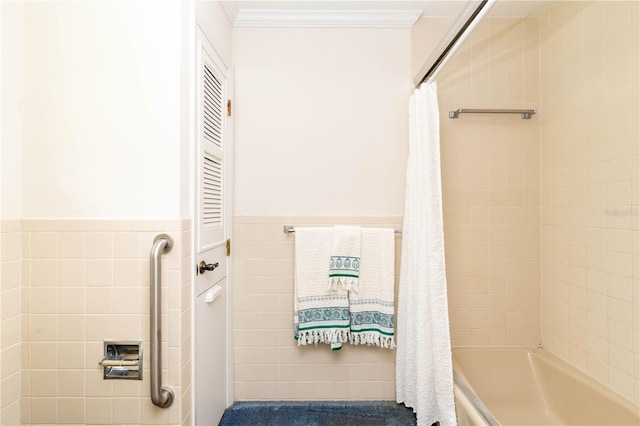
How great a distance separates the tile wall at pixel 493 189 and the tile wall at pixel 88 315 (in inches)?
60.0

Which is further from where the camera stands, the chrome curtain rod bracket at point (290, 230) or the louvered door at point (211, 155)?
the chrome curtain rod bracket at point (290, 230)

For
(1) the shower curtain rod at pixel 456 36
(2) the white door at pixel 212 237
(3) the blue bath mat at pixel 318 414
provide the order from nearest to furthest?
(1) the shower curtain rod at pixel 456 36, (2) the white door at pixel 212 237, (3) the blue bath mat at pixel 318 414

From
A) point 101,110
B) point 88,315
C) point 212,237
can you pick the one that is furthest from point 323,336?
point 101,110

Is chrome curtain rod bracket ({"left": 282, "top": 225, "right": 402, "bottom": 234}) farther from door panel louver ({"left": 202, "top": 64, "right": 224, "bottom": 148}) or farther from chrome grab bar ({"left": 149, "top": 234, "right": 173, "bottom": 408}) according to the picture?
chrome grab bar ({"left": 149, "top": 234, "right": 173, "bottom": 408})

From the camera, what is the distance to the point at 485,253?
1903 mm

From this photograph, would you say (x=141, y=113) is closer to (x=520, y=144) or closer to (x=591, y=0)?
(x=520, y=144)

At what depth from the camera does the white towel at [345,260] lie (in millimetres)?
1729

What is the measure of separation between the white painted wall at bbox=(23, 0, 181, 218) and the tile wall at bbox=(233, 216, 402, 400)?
76cm

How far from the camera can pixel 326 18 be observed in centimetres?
183

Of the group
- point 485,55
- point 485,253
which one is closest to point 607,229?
point 485,253

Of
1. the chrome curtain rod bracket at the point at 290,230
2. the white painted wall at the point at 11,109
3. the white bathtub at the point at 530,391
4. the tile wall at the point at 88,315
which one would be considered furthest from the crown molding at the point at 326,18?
the white bathtub at the point at 530,391

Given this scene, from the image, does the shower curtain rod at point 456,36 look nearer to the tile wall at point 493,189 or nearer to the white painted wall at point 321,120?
the white painted wall at point 321,120

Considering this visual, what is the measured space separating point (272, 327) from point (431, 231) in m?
1.07

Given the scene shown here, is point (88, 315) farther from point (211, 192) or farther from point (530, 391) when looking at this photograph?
point (530, 391)
